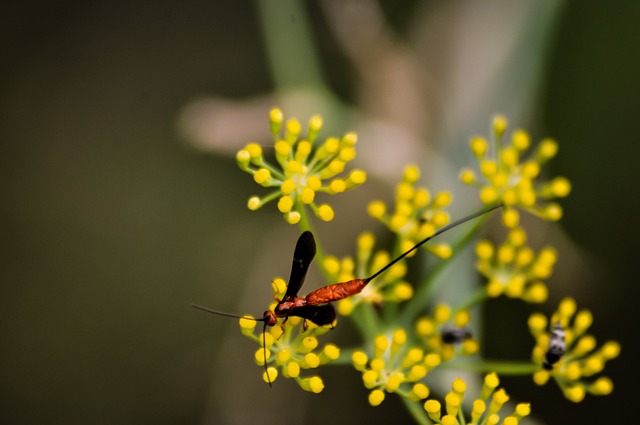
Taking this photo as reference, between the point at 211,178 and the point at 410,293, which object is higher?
the point at 211,178

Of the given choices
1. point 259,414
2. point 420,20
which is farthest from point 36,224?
point 420,20

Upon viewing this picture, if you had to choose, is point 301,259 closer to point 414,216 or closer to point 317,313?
point 317,313

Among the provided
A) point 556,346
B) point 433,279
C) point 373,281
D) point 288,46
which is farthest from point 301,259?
point 288,46

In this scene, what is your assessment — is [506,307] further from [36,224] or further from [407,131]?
[36,224]

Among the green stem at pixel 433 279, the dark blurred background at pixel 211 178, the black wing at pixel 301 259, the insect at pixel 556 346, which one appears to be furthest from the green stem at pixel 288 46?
the insect at pixel 556 346

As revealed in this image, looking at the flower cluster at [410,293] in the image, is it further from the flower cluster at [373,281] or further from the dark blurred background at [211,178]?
the dark blurred background at [211,178]
